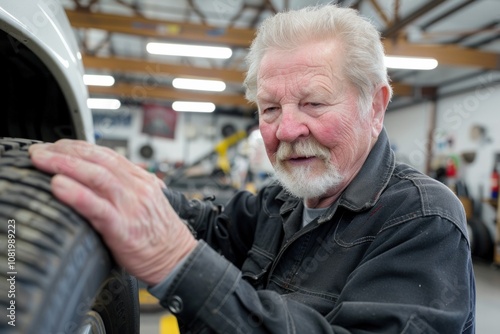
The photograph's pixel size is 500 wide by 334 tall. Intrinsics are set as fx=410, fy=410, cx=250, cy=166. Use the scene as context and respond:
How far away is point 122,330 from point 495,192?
6.53 m

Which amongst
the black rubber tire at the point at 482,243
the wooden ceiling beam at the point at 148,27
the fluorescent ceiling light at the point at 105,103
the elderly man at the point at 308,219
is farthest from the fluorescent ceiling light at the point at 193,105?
the elderly man at the point at 308,219

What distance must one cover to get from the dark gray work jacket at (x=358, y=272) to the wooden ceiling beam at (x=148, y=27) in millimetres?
5372

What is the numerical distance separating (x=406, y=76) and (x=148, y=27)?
5.86 m

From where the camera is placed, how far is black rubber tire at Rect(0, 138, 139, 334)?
50 cm

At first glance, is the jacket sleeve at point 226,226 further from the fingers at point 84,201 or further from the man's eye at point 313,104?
the fingers at point 84,201

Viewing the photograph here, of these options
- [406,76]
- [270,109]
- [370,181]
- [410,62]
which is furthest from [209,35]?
[370,181]

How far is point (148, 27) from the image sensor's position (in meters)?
6.04

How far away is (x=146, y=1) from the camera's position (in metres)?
6.93

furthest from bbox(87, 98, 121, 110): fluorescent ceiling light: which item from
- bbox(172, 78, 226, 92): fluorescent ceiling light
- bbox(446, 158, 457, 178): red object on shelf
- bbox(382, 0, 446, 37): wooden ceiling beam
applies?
bbox(446, 158, 457, 178): red object on shelf

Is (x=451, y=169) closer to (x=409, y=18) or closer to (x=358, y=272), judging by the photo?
(x=409, y=18)

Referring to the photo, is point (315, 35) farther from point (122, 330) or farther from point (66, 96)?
point (122, 330)

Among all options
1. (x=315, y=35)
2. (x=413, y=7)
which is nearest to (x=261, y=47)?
(x=315, y=35)

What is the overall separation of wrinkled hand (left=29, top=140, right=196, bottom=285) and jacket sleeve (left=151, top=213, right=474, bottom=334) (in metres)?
0.05

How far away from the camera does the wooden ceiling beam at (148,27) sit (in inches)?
233
